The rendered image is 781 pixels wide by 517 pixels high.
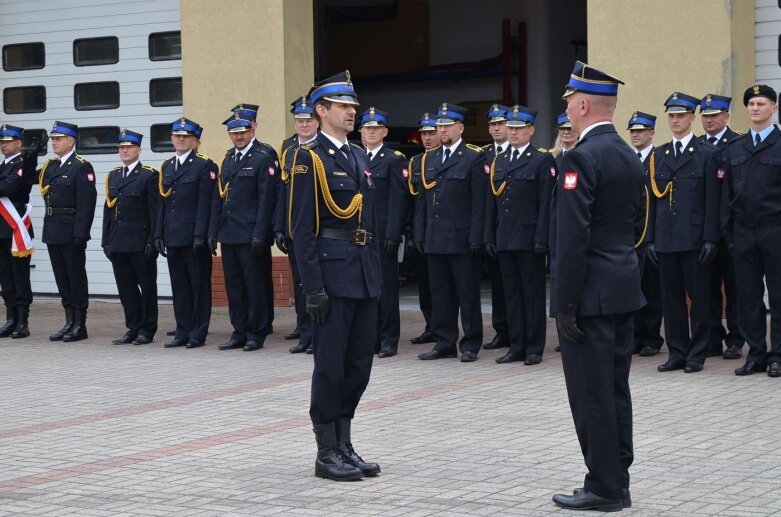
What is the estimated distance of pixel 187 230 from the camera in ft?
41.3

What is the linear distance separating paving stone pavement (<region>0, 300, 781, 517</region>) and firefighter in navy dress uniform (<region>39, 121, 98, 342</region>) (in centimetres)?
154

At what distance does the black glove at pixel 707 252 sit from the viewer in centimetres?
1034

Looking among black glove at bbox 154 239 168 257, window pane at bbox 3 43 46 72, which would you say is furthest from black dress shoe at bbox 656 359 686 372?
window pane at bbox 3 43 46 72

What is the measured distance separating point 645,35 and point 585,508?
8250 mm

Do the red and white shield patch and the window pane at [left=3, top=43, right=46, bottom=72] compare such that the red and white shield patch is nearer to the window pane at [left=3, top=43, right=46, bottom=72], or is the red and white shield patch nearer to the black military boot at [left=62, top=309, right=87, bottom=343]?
the black military boot at [left=62, top=309, right=87, bottom=343]

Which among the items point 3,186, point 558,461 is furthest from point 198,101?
point 558,461

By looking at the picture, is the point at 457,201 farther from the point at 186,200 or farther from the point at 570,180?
the point at 570,180

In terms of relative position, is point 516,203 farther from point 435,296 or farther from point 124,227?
point 124,227

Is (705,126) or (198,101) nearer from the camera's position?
(705,126)

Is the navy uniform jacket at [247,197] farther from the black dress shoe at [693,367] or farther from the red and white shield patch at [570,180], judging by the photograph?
the red and white shield patch at [570,180]

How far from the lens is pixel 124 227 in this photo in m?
12.9

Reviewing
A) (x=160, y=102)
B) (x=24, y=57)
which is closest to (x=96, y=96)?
(x=160, y=102)

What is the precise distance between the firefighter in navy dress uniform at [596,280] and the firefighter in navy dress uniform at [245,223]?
20.6ft

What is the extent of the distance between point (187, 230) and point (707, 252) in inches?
191
